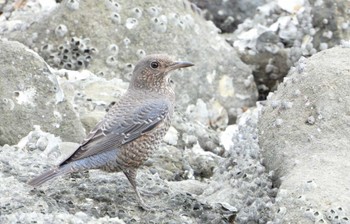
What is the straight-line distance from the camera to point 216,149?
416 inches

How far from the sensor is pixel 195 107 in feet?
38.2

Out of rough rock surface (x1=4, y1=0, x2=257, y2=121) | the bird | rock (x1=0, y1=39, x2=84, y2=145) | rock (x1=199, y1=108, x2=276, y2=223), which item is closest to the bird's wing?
the bird

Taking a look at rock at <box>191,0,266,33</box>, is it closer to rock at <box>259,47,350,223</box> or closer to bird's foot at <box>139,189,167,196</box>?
rock at <box>259,47,350,223</box>

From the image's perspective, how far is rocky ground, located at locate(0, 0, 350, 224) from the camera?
7.60 meters

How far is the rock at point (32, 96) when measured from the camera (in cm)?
930

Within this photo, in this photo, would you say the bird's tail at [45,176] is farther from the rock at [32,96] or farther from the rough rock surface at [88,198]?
the rock at [32,96]

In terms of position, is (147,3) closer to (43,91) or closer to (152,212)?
(43,91)

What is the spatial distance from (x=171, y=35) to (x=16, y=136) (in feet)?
10.5

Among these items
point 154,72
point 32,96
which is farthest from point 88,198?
point 32,96

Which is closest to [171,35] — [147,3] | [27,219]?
[147,3]

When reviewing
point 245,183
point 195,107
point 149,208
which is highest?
point 149,208

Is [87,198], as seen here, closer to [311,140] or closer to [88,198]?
[88,198]

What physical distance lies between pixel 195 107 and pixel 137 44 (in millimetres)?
967

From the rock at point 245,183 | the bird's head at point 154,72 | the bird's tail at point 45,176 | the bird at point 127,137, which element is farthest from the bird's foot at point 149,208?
the bird's head at point 154,72
